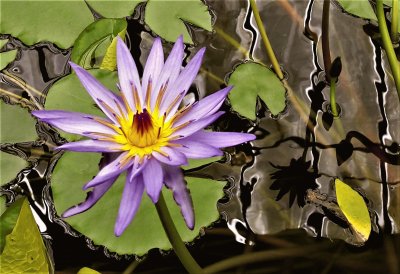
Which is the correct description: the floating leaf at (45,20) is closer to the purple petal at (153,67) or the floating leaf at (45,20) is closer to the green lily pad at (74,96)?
the green lily pad at (74,96)

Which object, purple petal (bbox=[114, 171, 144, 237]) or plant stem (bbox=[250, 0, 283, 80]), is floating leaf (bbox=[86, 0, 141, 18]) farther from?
purple petal (bbox=[114, 171, 144, 237])

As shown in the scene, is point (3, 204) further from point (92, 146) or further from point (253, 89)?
point (253, 89)

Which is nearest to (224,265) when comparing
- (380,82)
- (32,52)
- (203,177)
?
(203,177)

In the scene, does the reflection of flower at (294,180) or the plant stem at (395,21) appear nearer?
the reflection of flower at (294,180)

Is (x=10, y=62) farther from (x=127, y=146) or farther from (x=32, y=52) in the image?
(x=127, y=146)

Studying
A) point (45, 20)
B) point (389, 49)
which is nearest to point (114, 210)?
point (45, 20)

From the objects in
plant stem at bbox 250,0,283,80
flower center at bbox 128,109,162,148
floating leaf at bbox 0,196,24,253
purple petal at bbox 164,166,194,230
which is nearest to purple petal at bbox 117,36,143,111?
flower center at bbox 128,109,162,148

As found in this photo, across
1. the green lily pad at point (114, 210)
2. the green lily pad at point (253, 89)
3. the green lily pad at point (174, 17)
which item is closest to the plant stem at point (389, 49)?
the green lily pad at point (253, 89)
